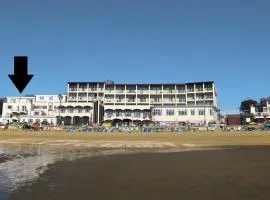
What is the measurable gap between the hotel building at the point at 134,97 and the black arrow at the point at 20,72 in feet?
431

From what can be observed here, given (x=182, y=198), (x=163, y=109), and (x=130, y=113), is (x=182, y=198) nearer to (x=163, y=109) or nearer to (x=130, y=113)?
(x=163, y=109)

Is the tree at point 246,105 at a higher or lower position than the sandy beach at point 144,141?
higher

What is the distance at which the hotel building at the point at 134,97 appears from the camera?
140 metres

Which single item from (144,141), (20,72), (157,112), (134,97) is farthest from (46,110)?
(20,72)

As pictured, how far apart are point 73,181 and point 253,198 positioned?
8502mm

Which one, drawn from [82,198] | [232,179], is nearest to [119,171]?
[232,179]

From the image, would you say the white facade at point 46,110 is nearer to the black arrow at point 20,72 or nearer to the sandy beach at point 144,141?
the sandy beach at point 144,141

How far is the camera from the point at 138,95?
14975 centimetres

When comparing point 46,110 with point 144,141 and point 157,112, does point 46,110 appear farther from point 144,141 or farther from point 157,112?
point 144,141

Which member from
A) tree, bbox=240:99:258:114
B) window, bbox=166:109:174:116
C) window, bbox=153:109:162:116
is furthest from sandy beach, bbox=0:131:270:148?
tree, bbox=240:99:258:114

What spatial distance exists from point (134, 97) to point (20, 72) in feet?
476

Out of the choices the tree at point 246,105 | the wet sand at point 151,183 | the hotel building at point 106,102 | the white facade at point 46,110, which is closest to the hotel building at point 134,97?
the hotel building at point 106,102

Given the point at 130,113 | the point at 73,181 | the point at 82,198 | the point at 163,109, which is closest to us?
the point at 82,198

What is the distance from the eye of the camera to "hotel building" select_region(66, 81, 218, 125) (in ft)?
458
